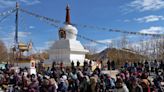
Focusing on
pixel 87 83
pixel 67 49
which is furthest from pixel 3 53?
pixel 87 83

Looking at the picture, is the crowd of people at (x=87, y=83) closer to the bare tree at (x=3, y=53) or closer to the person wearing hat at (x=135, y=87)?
the person wearing hat at (x=135, y=87)

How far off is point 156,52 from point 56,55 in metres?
22.2

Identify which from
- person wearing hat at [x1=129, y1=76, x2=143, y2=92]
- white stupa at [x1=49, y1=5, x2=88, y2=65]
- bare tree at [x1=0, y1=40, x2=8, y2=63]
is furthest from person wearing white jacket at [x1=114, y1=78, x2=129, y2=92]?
bare tree at [x1=0, y1=40, x2=8, y2=63]

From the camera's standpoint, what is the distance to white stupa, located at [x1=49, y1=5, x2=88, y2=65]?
37.7m

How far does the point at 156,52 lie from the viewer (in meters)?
55.0

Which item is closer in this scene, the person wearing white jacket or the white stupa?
the person wearing white jacket

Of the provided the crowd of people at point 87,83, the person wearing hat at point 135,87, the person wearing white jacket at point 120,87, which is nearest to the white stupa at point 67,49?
the crowd of people at point 87,83

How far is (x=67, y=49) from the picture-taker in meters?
38.2

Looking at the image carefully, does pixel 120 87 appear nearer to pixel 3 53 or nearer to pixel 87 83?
pixel 87 83

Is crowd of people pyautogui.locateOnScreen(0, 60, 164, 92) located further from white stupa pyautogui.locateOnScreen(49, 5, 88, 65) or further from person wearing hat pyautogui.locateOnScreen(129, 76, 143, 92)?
white stupa pyautogui.locateOnScreen(49, 5, 88, 65)

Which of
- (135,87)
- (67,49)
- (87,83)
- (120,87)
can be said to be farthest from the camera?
(67,49)

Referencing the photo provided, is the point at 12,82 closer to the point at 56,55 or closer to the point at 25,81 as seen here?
the point at 25,81

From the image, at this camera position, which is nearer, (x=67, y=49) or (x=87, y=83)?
(x=87, y=83)

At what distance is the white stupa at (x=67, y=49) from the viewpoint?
37709 mm
